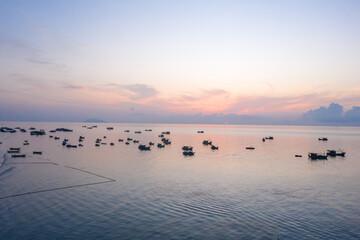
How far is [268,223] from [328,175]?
114 ft

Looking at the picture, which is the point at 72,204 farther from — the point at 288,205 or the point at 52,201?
the point at 288,205

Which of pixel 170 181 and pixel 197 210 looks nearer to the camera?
pixel 197 210

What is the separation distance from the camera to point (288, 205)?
31484 mm

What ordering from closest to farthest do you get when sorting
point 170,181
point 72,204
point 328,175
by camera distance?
1. point 72,204
2. point 170,181
3. point 328,175

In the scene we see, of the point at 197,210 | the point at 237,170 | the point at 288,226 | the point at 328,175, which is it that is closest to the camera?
the point at 288,226

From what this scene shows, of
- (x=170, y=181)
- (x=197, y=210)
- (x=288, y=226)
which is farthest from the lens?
(x=170, y=181)

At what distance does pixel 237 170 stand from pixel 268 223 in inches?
1218

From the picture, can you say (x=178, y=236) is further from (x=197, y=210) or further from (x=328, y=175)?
(x=328, y=175)

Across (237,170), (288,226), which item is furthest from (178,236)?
(237,170)

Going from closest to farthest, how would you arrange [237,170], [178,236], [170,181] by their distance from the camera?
[178,236] → [170,181] → [237,170]

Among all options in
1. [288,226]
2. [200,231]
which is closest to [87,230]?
[200,231]

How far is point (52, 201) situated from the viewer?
32094mm

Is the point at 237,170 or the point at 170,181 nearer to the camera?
the point at 170,181

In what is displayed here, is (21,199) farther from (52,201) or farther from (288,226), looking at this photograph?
(288,226)
